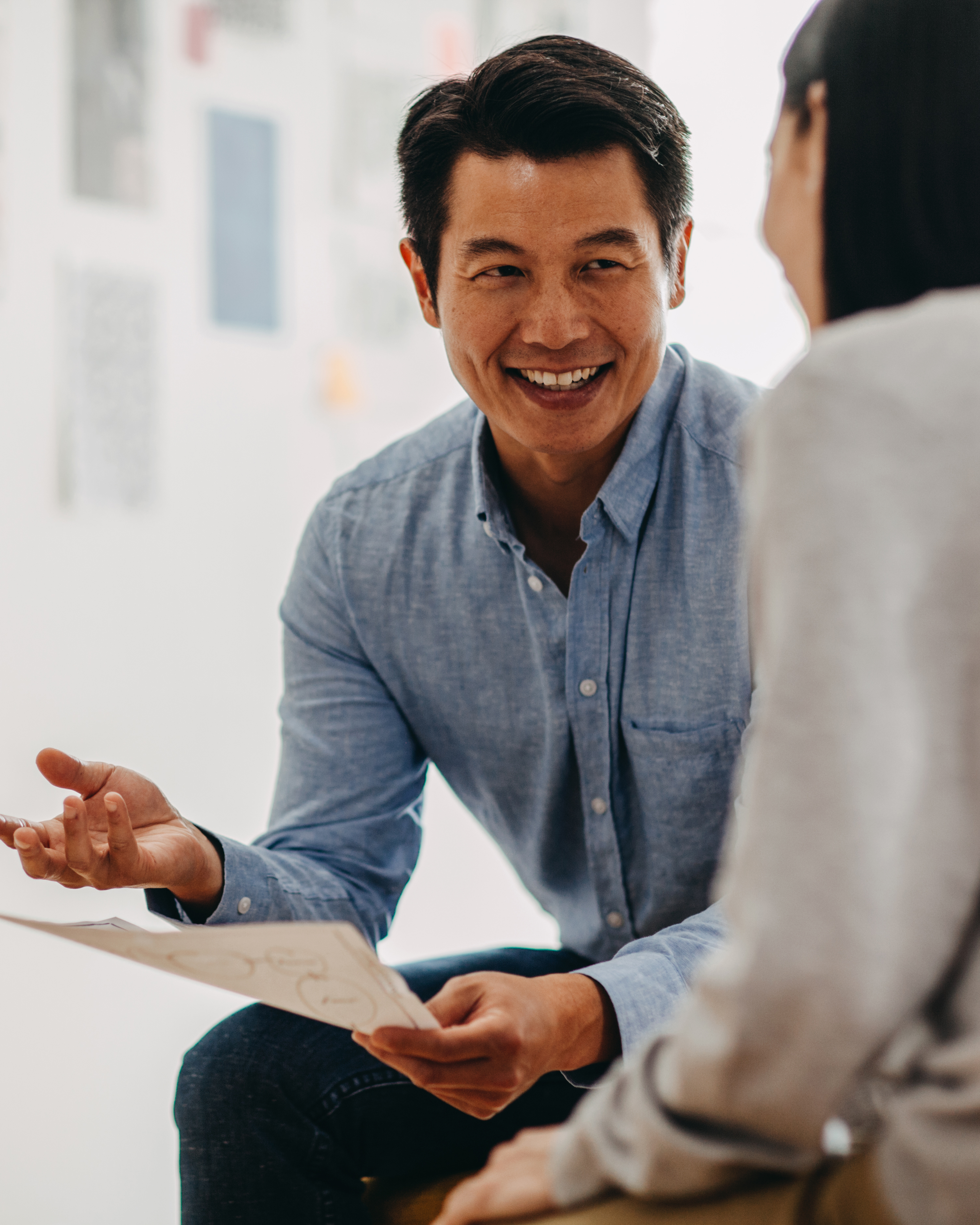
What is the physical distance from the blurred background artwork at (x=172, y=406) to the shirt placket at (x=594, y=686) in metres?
1.07

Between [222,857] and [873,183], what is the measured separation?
0.81 metres

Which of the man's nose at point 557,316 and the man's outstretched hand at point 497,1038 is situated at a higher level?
the man's nose at point 557,316

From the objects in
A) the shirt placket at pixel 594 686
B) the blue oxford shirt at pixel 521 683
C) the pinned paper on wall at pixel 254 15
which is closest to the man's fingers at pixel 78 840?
the blue oxford shirt at pixel 521 683

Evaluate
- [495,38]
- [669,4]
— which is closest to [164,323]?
[495,38]

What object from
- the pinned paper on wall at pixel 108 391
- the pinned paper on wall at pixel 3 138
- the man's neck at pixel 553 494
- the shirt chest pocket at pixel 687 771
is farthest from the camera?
the pinned paper on wall at pixel 108 391

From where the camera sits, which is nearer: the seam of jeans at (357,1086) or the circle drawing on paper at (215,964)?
the circle drawing on paper at (215,964)

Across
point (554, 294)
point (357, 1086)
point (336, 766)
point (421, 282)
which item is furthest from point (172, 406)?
point (357, 1086)

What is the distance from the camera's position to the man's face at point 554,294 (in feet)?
3.66

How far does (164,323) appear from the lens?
82.2 inches

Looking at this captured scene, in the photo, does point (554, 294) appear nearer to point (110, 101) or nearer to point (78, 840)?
point (78, 840)

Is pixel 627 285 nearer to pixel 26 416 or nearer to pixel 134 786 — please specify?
pixel 134 786

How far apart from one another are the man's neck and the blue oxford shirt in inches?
1.3

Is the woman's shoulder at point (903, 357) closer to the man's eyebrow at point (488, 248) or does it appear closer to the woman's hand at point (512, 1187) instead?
the woman's hand at point (512, 1187)

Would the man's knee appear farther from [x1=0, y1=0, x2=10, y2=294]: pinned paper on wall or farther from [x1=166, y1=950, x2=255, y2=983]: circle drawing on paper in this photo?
[x1=0, y1=0, x2=10, y2=294]: pinned paper on wall
